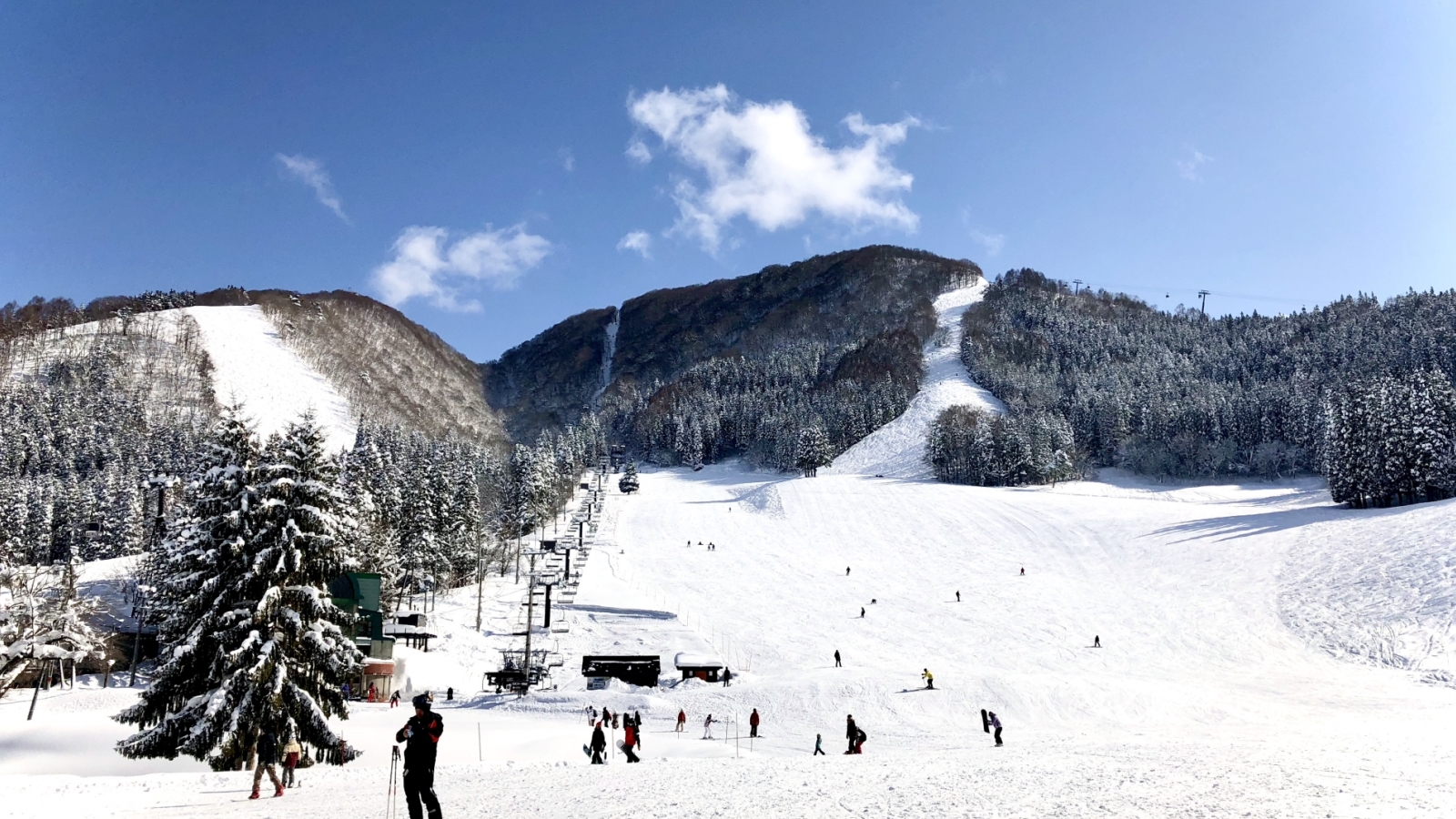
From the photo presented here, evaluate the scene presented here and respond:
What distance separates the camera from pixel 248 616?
1953 centimetres

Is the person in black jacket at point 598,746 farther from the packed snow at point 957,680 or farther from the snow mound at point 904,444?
the snow mound at point 904,444

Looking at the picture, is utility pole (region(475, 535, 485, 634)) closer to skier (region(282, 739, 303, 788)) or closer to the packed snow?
the packed snow

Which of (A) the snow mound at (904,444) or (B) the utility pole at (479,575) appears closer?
(B) the utility pole at (479,575)

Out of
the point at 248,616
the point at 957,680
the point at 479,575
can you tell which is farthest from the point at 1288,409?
the point at 248,616

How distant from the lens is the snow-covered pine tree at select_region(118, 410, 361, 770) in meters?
18.9

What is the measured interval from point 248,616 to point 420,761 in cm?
1238

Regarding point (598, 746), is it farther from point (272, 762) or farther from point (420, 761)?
point (420, 761)

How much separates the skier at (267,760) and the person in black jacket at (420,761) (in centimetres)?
670

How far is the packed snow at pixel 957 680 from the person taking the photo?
1416cm

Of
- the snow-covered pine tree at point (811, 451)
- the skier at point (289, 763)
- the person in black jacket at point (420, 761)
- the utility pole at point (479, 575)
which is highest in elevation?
the snow-covered pine tree at point (811, 451)

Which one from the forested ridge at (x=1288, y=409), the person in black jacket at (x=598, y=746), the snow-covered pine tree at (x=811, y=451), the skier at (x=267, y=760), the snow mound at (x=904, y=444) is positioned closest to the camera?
the skier at (x=267, y=760)

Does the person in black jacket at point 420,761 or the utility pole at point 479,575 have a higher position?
the person in black jacket at point 420,761

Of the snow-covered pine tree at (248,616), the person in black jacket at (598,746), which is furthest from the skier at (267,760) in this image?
the person in black jacket at (598,746)

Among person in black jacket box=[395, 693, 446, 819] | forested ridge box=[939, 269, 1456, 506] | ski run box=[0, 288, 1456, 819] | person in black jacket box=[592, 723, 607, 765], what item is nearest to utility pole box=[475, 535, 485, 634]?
ski run box=[0, 288, 1456, 819]
